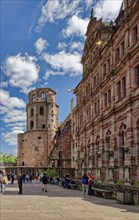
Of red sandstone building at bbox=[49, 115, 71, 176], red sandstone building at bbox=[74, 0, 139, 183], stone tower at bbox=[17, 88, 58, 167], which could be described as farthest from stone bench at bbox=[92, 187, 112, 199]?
stone tower at bbox=[17, 88, 58, 167]

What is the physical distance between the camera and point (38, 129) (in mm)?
97688

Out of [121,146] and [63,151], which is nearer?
[121,146]

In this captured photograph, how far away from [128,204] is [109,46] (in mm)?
16909

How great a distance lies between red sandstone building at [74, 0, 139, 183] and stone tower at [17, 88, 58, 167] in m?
46.6

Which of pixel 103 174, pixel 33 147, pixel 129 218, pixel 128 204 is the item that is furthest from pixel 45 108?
pixel 129 218

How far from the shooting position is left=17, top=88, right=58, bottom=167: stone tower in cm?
9525

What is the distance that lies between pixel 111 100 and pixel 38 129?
65.7 m

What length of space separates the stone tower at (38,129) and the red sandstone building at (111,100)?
46640mm

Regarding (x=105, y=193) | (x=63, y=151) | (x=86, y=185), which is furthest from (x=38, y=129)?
(x=105, y=193)

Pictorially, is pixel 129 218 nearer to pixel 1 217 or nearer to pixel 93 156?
pixel 1 217

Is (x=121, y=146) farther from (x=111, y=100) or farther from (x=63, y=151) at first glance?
(x=63, y=151)

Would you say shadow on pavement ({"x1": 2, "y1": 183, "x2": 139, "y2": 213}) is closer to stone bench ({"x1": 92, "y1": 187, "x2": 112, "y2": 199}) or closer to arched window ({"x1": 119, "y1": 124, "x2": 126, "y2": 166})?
stone bench ({"x1": 92, "y1": 187, "x2": 112, "y2": 199})

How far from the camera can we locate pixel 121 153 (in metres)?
30.8

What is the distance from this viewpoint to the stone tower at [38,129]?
3750 inches
